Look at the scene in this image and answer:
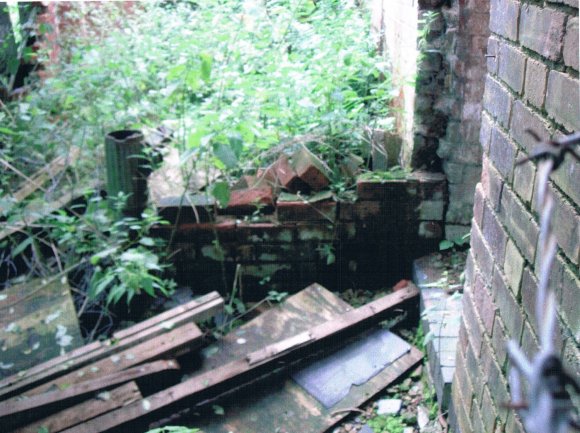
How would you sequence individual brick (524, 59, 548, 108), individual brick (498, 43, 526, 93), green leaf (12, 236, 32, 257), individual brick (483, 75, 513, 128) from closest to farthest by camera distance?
individual brick (524, 59, 548, 108), individual brick (498, 43, 526, 93), individual brick (483, 75, 513, 128), green leaf (12, 236, 32, 257)

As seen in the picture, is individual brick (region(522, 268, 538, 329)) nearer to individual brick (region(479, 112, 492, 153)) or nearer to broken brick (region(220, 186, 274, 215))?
individual brick (region(479, 112, 492, 153))

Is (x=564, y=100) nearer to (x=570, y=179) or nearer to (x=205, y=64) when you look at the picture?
(x=570, y=179)

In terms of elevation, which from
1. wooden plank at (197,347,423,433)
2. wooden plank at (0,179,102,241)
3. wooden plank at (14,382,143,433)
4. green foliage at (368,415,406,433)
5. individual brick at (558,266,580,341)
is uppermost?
individual brick at (558,266,580,341)

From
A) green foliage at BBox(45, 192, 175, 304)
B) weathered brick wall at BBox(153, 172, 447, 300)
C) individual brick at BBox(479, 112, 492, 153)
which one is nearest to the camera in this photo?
individual brick at BBox(479, 112, 492, 153)

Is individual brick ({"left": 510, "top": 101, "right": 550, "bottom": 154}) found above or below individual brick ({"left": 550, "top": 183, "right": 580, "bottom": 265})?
above

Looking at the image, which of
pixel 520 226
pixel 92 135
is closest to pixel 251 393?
pixel 520 226

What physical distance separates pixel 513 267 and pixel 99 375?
2.14 m

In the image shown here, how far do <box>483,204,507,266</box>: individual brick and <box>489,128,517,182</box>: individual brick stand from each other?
0.15 metres

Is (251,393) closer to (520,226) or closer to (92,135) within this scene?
(520,226)

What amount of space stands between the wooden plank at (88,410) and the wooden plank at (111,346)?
287 millimetres

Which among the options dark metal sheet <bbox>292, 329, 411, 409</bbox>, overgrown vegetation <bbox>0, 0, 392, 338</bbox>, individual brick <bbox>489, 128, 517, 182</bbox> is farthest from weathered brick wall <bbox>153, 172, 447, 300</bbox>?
individual brick <bbox>489, 128, 517, 182</bbox>

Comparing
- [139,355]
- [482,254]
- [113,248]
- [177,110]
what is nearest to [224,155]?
[113,248]

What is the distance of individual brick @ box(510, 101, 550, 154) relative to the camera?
129cm

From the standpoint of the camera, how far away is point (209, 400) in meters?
2.78
